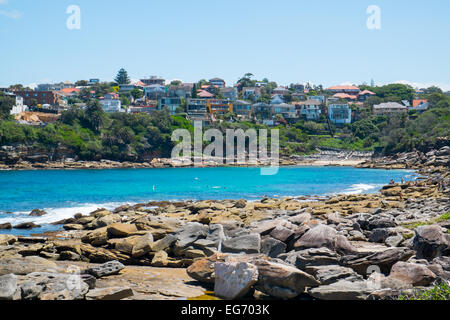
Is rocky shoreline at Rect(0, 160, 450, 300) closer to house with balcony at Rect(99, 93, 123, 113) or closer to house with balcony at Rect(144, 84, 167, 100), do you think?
house with balcony at Rect(99, 93, 123, 113)

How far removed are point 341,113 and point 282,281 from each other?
112993 mm

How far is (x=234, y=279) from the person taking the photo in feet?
33.9

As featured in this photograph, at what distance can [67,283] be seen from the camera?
10117 millimetres

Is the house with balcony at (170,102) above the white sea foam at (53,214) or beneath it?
above

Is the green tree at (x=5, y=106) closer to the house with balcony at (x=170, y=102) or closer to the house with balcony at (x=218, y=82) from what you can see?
the house with balcony at (x=170, y=102)

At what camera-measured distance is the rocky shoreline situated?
1004 cm

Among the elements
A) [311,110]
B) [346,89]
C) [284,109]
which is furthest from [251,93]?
[346,89]

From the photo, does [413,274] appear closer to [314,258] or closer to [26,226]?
[314,258]

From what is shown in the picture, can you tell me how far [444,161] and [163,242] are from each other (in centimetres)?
6108

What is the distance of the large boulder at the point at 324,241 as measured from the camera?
12.7 m

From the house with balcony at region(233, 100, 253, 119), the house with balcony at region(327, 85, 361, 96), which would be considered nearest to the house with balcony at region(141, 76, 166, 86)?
the house with balcony at region(233, 100, 253, 119)

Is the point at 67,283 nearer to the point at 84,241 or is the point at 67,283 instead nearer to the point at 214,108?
the point at 84,241

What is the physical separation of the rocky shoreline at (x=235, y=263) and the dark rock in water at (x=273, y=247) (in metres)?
0.03

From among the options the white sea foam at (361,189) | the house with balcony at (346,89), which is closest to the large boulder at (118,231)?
the white sea foam at (361,189)
